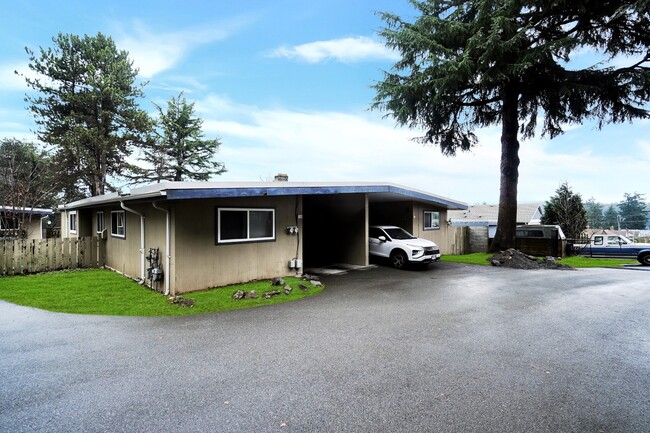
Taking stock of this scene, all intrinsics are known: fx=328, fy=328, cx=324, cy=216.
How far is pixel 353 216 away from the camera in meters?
13.3

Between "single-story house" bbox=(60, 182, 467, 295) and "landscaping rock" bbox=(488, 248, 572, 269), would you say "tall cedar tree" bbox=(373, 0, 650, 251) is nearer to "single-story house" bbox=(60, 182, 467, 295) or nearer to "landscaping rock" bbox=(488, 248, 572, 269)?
"landscaping rock" bbox=(488, 248, 572, 269)

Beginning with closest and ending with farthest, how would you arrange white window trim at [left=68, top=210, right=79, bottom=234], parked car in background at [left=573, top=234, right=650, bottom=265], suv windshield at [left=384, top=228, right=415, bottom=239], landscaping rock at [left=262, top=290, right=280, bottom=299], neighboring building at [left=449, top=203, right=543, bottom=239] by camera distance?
landscaping rock at [left=262, top=290, right=280, bottom=299] < suv windshield at [left=384, top=228, right=415, bottom=239] < white window trim at [left=68, top=210, right=79, bottom=234] < parked car in background at [left=573, top=234, right=650, bottom=265] < neighboring building at [left=449, top=203, right=543, bottom=239]

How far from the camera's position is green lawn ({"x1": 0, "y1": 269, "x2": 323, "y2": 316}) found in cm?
681

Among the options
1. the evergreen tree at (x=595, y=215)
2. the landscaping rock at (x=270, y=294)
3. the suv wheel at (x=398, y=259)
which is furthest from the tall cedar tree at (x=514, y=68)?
the evergreen tree at (x=595, y=215)

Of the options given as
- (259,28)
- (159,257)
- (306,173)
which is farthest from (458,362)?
(306,173)

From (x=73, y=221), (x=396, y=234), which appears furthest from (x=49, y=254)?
(x=396, y=234)

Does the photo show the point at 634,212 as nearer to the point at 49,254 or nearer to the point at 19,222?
the point at 49,254

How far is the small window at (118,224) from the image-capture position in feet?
36.5

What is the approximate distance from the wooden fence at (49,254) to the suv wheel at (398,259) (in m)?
11.4

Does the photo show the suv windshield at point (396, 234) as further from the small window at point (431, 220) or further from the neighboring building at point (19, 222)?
the neighboring building at point (19, 222)

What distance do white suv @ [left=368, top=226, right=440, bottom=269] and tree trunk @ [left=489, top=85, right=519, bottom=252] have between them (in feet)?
21.7

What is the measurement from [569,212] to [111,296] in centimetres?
2692

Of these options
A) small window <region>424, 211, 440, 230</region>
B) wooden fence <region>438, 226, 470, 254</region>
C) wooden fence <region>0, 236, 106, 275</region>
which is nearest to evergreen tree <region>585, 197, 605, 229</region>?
wooden fence <region>438, 226, 470, 254</region>

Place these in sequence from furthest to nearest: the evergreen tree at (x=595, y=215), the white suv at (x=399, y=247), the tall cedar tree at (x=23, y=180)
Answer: the evergreen tree at (x=595, y=215) → the tall cedar tree at (x=23, y=180) → the white suv at (x=399, y=247)
